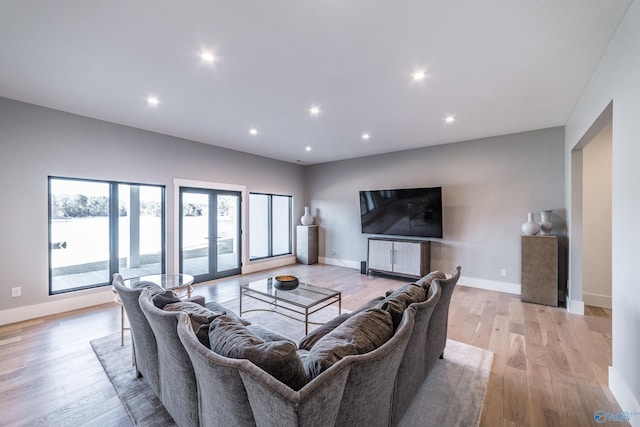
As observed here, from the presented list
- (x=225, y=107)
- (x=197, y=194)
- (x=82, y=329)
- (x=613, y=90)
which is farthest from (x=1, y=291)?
(x=613, y=90)

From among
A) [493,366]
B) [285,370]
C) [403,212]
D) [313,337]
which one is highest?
[403,212]

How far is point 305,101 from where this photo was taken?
3285 mm

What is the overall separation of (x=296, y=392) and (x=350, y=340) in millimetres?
514

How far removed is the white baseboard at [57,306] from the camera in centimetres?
330

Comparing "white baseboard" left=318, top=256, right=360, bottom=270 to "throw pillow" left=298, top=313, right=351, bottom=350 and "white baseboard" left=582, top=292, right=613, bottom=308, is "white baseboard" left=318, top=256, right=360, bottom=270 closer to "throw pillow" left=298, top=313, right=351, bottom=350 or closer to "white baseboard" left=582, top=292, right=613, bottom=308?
"white baseboard" left=582, top=292, right=613, bottom=308

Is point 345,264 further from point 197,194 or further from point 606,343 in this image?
point 606,343

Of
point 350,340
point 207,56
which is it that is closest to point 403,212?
point 207,56

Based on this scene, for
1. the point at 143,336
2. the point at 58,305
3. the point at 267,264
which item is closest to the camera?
the point at 143,336

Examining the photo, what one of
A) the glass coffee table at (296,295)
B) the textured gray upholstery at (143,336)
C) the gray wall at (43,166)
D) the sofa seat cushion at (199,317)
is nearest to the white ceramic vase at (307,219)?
the gray wall at (43,166)

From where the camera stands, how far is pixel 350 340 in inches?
50.8

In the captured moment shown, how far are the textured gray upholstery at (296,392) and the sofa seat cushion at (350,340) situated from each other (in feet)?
0.41

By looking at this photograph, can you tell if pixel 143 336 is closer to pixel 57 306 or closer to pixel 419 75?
pixel 57 306

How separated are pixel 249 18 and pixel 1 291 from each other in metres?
4.47

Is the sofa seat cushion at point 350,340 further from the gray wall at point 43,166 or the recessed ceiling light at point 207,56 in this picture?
the gray wall at point 43,166
